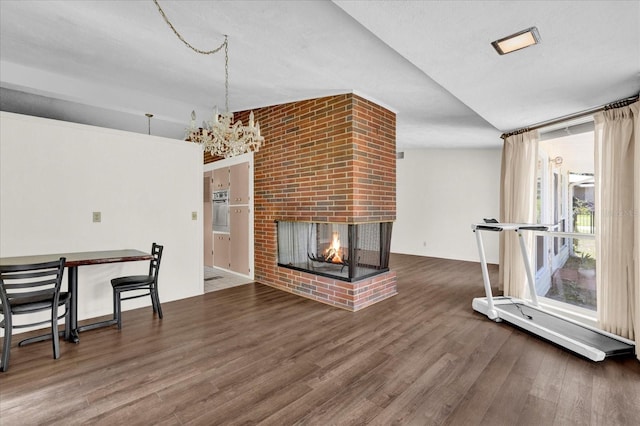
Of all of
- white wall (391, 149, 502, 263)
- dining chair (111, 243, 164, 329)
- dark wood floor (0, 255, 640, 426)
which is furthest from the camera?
white wall (391, 149, 502, 263)

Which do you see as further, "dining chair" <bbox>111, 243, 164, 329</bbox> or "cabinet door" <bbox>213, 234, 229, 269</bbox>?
"cabinet door" <bbox>213, 234, 229, 269</bbox>

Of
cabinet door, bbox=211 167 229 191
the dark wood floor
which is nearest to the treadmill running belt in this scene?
the dark wood floor

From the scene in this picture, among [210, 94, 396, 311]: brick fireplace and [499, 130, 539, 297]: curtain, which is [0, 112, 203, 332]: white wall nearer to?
[210, 94, 396, 311]: brick fireplace

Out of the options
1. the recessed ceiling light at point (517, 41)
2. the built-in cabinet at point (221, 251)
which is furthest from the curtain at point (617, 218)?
the built-in cabinet at point (221, 251)

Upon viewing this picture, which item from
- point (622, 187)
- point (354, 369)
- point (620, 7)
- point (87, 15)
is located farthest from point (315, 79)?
point (622, 187)

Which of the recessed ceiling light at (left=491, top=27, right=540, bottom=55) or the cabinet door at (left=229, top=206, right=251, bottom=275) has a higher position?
the recessed ceiling light at (left=491, top=27, right=540, bottom=55)

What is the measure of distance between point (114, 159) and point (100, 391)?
2784 millimetres

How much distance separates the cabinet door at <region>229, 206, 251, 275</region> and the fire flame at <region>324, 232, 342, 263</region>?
1785 millimetres

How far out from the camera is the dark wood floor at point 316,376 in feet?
6.07

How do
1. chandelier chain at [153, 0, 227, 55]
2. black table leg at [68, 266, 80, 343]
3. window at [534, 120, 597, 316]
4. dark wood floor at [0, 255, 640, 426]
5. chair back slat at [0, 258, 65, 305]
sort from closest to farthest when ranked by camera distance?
1. dark wood floor at [0, 255, 640, 426]
2. chair back slat at [0, 258, 65, 305]
3. chandelier chain at [153, 0, 227, 55]
4. black table leg at [68, 266, 80, 343]
5. window at [534, 120, 597, 316]

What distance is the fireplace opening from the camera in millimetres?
3862

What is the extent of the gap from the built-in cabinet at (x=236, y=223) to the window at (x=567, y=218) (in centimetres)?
454

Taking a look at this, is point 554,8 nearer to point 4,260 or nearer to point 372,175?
point 372,175

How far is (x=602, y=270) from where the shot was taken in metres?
3.00
